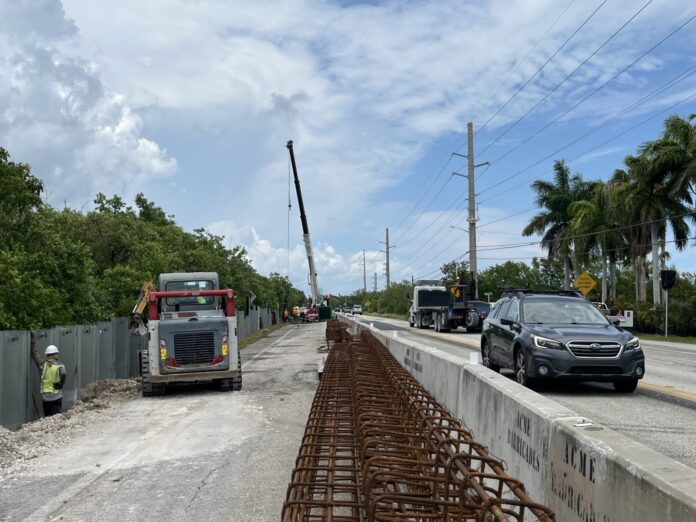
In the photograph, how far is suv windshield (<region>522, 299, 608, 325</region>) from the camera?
1295 cm

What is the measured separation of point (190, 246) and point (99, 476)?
3547 cm

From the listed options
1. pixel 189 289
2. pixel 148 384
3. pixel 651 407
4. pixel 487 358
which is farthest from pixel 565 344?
pixel 189 289

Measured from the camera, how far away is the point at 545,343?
38.5 ft

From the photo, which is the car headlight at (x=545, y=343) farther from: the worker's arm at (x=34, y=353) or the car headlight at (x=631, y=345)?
the worker's arm at (x=34, y=353)

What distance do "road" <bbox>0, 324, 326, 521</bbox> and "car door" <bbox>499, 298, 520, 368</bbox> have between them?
3.86m

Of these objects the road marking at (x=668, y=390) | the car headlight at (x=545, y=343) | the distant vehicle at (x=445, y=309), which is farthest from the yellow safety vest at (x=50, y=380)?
the distant vehicle at (x=445, y=309)

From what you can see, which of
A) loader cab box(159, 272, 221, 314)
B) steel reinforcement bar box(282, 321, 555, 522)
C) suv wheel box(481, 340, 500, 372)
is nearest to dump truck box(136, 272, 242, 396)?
loader cab box(159, 272, 221, 314)

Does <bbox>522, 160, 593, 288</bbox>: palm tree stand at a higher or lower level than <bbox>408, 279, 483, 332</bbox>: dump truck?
higher

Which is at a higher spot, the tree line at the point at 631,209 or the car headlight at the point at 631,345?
the tree line at the point at 631,209

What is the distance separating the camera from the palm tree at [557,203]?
194 ft

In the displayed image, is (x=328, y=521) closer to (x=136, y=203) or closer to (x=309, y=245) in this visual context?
(x=309, y=245)

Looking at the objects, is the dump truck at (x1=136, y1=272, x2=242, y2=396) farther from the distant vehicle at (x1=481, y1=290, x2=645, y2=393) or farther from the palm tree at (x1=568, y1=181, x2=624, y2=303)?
the palm tree at (x1=568, y1=181, x2=624, y2=303)

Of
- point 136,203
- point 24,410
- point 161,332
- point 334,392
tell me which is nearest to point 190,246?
point 136,203

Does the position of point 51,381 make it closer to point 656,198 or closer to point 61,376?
point 61,376
